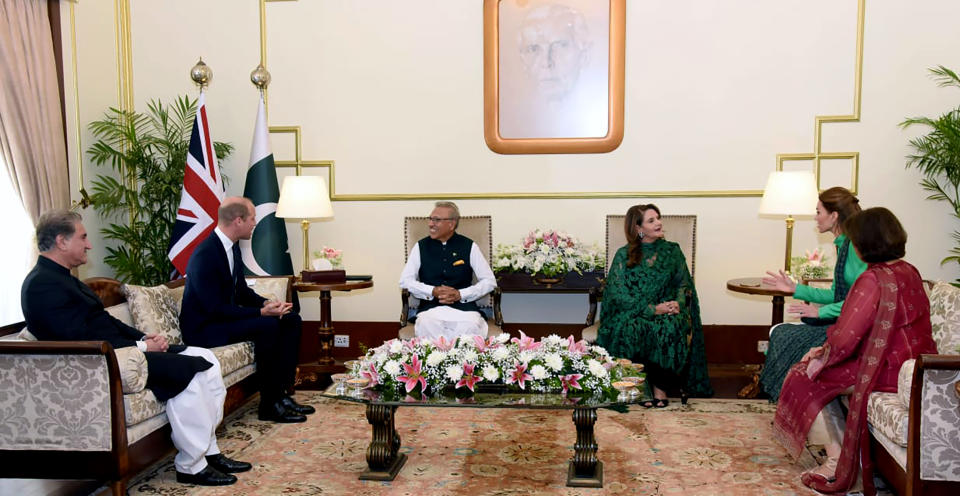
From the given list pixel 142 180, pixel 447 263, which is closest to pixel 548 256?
pixel 447 263

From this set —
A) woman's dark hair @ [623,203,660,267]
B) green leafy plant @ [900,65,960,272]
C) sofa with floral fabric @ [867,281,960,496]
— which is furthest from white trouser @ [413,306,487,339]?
green leafy plant @ [900,65,960,272]

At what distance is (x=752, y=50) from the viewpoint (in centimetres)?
581

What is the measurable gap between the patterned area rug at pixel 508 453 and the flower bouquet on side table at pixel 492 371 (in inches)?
18.8

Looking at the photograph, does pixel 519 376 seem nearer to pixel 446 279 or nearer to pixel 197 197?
pixel 446 279

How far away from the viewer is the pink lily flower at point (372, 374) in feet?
11.9

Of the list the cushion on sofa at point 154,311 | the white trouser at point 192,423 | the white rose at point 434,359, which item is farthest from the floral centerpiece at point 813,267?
the cushion on sofa at point 154,311

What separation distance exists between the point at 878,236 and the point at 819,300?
1.12m

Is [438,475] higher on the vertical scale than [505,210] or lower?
lower

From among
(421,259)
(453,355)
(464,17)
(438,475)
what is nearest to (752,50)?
(464,17)

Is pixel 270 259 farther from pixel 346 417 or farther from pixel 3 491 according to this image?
pixel 3 491

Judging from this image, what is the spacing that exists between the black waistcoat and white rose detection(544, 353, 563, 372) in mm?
1875

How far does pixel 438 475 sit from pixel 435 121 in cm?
329

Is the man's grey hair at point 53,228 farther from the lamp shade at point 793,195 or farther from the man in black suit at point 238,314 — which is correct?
the lamp shade at point 793,195

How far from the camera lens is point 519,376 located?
353cm
